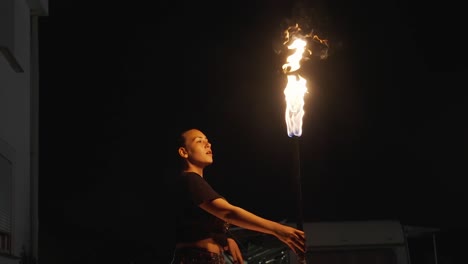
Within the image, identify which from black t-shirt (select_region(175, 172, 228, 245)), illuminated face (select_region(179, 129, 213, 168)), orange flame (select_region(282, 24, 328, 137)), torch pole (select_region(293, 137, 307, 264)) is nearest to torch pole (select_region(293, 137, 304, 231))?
torch pole (select_region(293, 137, 307, 264))

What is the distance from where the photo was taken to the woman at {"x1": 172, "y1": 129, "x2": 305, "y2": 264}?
172 inches

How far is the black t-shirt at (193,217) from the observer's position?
4536 mm

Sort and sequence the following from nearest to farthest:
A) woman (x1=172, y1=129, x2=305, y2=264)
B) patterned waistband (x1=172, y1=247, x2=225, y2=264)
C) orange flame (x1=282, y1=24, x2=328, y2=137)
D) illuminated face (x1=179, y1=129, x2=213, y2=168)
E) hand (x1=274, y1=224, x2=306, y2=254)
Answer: hand (x1=274, y1=224, x2=306, y2=254) → woman (x1=172, y1=129, x2=305, y2=264) → patterned waistband (x1=172, y1=247, x2=225, y2=264) → orange flame (x1=282, y1=24, x2=328, y2=137) → illuminated face (x1=179, y1=129, x2=213, y2=168)

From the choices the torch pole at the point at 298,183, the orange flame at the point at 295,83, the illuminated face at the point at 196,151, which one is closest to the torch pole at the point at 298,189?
the torch pole at the point at 298,183

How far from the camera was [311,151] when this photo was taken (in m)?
22.8

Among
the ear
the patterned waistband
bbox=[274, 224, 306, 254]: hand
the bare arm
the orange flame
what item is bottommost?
the patterned waistband

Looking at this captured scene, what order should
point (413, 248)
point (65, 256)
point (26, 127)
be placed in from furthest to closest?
point (65, 256) < point (413, 248) < point (26, 127)

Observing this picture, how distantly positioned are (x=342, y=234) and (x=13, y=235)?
25.5 ft

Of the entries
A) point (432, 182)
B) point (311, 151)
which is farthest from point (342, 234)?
point (432, 182)

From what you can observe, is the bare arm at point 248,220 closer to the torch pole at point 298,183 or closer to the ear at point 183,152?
the torch pole at point 298,183

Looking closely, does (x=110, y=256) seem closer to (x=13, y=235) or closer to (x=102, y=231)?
(x=102, y=231)

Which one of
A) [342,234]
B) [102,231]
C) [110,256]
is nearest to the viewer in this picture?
[342,234]

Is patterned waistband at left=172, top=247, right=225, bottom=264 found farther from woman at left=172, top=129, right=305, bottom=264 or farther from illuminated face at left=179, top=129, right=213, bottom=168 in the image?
illuminated face at left=179, top=129, right=213, bottom=168

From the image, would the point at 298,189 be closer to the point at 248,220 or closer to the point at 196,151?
the point at 248,220
